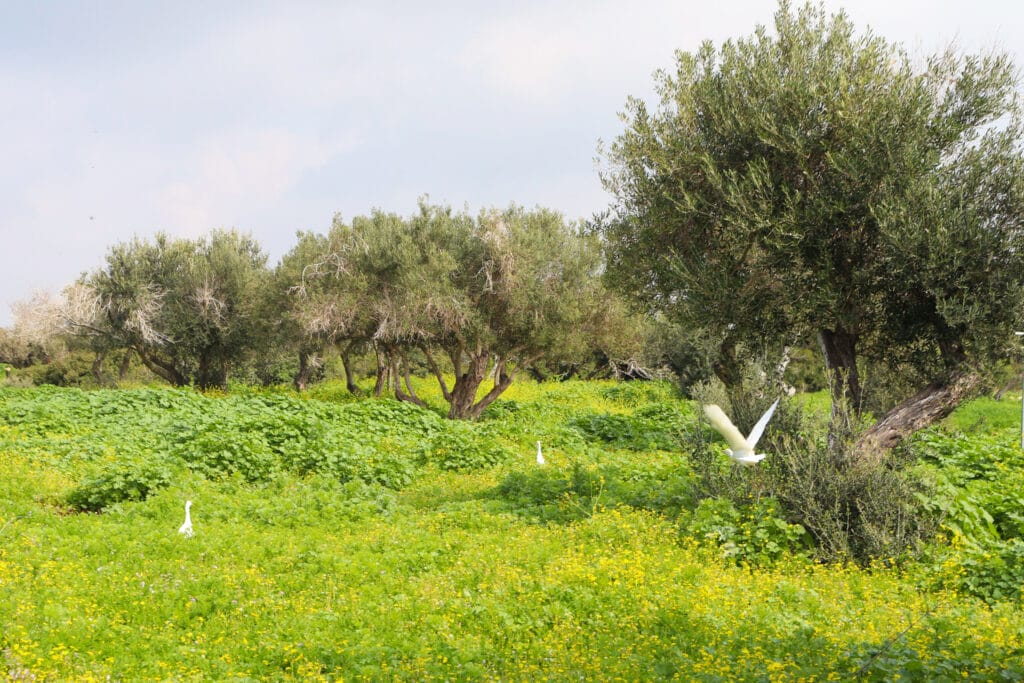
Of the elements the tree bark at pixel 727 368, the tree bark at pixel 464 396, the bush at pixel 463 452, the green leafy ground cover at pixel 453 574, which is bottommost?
the green leafy ground cover at pixel 453 574

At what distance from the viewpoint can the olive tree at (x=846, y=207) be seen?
1007cm

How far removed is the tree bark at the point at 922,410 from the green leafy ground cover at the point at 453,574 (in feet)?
Result: 2.70

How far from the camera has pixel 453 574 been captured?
8.45m

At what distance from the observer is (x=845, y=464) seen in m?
9.93

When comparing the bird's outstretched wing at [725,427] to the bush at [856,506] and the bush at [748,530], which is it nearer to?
the bush at [748,530]

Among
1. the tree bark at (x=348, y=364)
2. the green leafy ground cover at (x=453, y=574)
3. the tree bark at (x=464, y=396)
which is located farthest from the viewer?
the tree bark at (x=348, y=364)

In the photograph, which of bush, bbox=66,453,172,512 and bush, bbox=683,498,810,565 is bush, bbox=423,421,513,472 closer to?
bush, bbox=66,453,172,512

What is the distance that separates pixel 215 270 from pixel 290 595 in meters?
25.7

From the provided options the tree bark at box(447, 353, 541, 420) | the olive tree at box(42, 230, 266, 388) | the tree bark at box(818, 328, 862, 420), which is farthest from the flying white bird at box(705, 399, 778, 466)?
the olive tree at box(42, 230, 266, 388)

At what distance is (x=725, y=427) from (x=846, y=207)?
4807mm

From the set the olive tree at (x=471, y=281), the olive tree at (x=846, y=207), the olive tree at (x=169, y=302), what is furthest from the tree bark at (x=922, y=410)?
the olive tree at (x=169, y=302)

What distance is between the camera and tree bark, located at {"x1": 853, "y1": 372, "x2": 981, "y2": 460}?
10625 mm

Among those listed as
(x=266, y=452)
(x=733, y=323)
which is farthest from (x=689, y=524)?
(x=266, y=452)

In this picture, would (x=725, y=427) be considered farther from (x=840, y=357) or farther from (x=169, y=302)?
(x=169, y=302)
